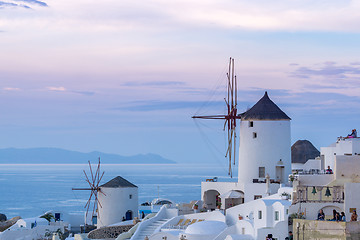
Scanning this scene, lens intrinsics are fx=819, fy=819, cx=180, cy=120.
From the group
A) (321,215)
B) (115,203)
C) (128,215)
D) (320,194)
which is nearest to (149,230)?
(115,203)

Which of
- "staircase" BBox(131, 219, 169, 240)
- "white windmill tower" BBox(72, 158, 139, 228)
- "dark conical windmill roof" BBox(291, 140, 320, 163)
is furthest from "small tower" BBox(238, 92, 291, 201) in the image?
"dark conical windmill roof" BBox(291, 140, 320, 163)

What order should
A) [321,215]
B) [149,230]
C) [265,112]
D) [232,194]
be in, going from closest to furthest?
[321,215] → [149,230] → [232,194] → [265,112]

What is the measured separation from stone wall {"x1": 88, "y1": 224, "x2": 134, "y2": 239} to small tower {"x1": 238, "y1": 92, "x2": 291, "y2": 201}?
6202 millimetres

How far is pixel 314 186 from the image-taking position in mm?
31797

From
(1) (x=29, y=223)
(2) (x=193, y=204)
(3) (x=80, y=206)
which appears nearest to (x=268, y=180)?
(2) (x=193, y=204)

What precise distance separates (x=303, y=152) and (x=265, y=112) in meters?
7.39

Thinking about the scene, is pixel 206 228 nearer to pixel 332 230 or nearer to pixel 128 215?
pixel 332 230

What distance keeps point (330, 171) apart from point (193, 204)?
27.1ft

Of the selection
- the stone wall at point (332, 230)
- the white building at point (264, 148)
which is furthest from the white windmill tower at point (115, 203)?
the stone wall at point (332, 230)

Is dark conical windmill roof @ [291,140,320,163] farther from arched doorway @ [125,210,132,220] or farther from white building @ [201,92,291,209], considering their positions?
arched doorway @ [125,210,132,220]

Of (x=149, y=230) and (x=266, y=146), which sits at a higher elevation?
(x=266, y=146)

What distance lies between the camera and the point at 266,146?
39625 millimetres

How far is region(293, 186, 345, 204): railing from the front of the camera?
102ft

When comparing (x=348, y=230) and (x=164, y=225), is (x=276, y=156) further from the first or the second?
(x=348, y=230)
